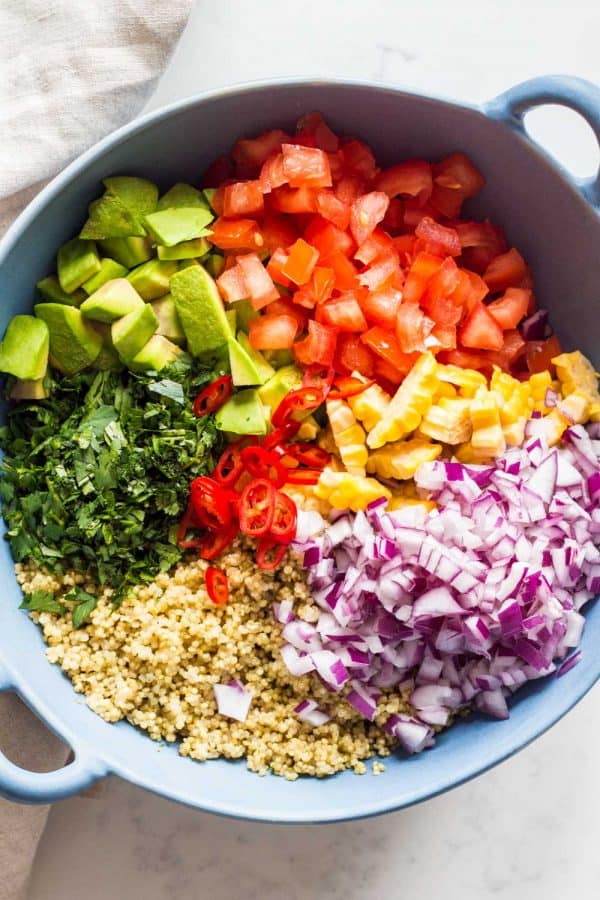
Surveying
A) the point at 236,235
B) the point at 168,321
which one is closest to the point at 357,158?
the point at 236,235

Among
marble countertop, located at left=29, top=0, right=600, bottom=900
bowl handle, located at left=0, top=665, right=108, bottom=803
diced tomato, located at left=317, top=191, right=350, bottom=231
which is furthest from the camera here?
marble countertop, located at left=29, top=0, right=600, bottom=900

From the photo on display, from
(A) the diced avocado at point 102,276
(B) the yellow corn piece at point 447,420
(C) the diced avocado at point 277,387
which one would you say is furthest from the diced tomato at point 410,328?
(A) the diced avocado at point 102,276

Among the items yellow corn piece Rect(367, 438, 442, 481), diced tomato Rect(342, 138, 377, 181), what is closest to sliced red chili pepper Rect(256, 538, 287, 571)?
yellow corn piece Rect(367, 438, 442, 481)

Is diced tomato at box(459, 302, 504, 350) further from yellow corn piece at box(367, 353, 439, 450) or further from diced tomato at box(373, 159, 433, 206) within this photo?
diced tomato at box(373, 159, 433, 206)

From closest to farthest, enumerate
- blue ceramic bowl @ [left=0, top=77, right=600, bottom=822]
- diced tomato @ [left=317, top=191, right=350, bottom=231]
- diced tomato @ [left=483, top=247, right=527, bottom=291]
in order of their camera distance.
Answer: blue ceramic bowl @ [left=0, top=77, right=600, bottom=822]
diced tomato @ [left=317, top=191, right=350, bottom=231]
diced tomato @ [left=483, top=247, right=527, bottom=291]

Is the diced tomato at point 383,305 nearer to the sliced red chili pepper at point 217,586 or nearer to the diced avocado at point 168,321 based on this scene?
the diced avocado at point 168,321

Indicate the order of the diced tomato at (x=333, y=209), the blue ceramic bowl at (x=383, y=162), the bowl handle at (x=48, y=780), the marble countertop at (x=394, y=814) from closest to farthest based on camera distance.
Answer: the bowl handle at (x=48, y=780), the blue ceramic bowl at (x=383, y=162), the diced tomato at (x=333, y=209), the marble countertop at (x=394, y=814)
